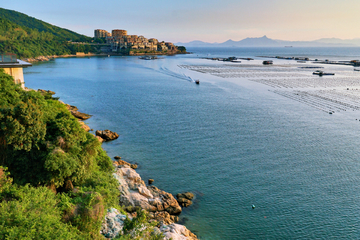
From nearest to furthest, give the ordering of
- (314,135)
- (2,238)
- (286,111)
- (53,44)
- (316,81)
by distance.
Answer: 1. (2,238)
2. (314,135)
3. (286,111)
4. (316,81)
5. (53,44)

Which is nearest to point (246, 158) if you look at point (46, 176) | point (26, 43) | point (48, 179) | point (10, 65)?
point (48, 179)

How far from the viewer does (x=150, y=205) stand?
69.4 ft

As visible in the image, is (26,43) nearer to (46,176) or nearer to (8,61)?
(8,61)

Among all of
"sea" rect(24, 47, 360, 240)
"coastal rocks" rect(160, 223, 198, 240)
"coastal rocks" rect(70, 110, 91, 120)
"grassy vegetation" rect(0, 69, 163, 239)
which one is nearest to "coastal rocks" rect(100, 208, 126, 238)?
"grassy vegetation" rect(0, 69, 163, 239)

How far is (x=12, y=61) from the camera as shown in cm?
2527

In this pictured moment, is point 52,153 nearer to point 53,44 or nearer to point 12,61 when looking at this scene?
point 12,61

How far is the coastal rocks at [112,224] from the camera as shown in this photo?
15391 millimetres

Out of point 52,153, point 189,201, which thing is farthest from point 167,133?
point 52,153

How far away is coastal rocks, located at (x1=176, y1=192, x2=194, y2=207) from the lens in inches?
875

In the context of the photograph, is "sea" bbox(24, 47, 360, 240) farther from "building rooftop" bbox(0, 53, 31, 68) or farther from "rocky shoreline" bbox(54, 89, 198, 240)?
"building rooftop" bbox(0, 53, 31, 68)

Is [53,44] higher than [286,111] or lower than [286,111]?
higher

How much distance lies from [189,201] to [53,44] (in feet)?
657

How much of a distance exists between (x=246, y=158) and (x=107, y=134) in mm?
18815

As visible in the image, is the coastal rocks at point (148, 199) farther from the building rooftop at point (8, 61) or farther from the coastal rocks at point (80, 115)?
the coastal rocks at point (80, 115)
